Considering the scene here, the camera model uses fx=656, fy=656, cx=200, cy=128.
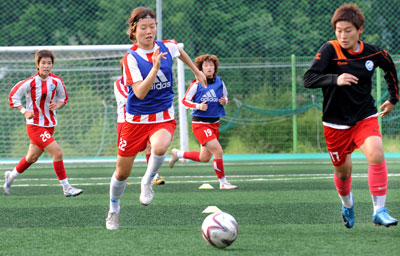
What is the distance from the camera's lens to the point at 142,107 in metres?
5.47

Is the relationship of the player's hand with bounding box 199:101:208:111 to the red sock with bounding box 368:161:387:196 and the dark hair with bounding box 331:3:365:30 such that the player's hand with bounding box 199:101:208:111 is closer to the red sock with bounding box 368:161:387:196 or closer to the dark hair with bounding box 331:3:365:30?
the dark hair with bounding box 331:3:365:30

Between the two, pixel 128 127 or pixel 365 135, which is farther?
pixel 128 127

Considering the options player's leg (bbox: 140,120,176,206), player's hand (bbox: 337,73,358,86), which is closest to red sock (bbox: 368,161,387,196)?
player's hand (bbox: 337,73,358,86)

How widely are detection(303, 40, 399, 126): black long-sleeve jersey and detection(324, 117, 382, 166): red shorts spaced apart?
59 millimetres

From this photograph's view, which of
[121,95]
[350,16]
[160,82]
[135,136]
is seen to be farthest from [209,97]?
[350,16]

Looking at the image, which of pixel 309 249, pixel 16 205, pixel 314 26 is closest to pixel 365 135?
pixel 309 249

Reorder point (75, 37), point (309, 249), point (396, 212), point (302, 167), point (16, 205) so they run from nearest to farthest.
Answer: point (309, 249) < point (396, 212) < point (16, 205) < point (302, 167) < point (75, 37)

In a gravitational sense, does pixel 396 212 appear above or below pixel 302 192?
above

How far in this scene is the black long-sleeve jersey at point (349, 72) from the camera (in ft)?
16.4

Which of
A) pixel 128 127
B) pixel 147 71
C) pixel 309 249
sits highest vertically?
pixel 147 71

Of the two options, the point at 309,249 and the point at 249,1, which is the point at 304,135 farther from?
the point at 309,249

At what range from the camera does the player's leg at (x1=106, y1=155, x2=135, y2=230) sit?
17.6 ft

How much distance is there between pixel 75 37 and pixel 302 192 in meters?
18.6

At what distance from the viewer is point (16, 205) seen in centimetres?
734
